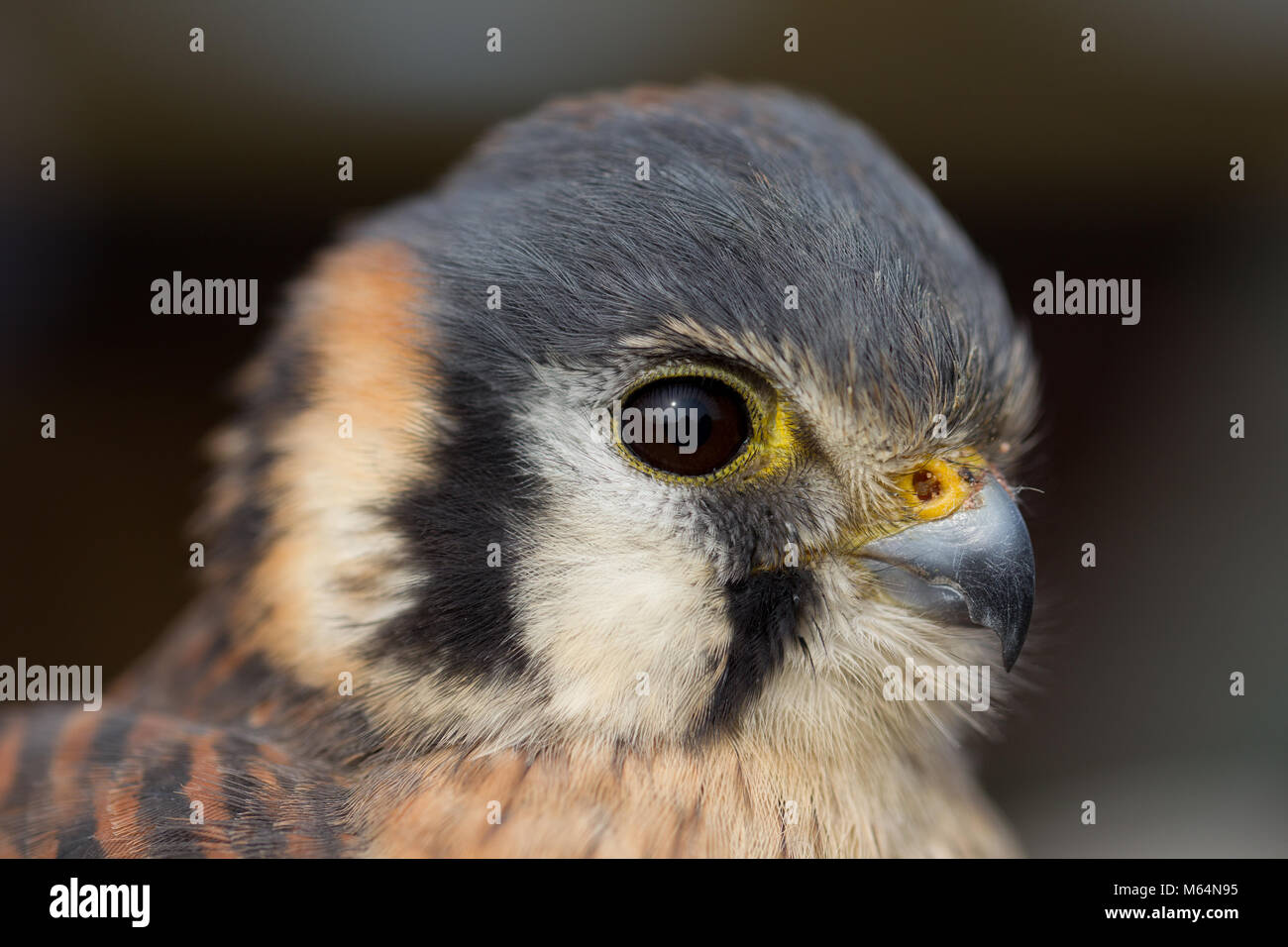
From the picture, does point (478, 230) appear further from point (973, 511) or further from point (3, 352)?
point (3, 352)

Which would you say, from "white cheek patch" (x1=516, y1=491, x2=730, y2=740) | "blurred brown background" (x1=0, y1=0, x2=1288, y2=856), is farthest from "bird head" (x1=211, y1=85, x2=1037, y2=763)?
"blurred brown background" (x1=0, y1=0, x2=1288, y2=856)

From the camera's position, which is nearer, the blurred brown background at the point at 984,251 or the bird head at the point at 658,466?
the bird head at the point at 658,466

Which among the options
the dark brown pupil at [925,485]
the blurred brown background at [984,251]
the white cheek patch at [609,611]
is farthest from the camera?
the blurred brown background at [984,251]

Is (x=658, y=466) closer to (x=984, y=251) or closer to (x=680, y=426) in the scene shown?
(x=680, y=426)

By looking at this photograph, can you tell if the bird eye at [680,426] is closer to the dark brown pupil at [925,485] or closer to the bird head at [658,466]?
the bird head at [658,466]

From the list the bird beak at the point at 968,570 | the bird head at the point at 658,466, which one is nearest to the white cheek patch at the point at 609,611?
the bird head at the point at 658,466
